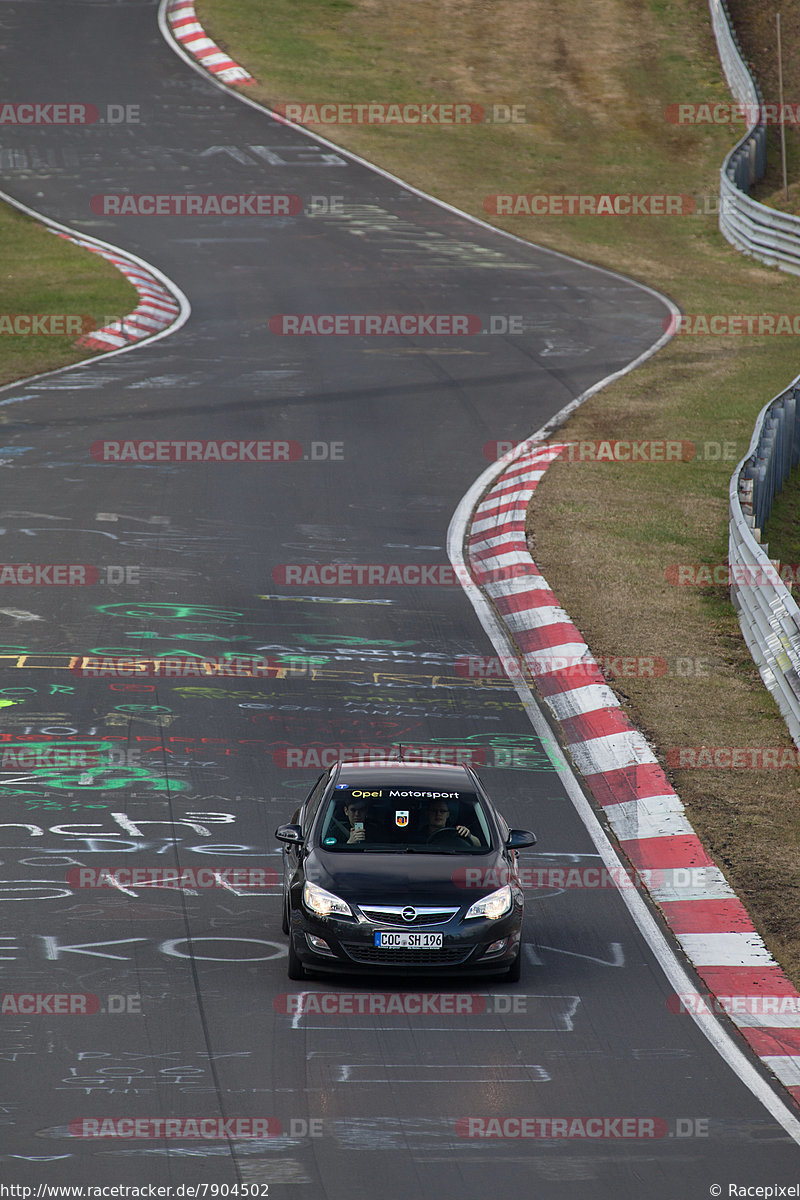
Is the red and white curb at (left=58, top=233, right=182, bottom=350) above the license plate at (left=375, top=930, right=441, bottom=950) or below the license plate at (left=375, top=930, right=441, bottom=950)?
below

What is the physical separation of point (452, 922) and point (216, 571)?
400 inches

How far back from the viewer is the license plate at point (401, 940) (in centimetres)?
1045

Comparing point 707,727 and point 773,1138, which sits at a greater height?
point 773,1138

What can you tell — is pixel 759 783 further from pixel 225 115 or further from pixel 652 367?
pixel 225 115

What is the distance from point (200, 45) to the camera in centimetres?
5494

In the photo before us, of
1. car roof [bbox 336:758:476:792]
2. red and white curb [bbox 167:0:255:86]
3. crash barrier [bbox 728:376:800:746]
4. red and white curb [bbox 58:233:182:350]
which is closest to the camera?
car roof [bbox 336:758:476:792]

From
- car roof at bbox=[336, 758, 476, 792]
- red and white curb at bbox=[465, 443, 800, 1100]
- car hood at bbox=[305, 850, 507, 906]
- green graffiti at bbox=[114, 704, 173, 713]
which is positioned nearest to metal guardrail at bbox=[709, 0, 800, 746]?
red and white curb at bbox=[465, 443, 800, 1100]

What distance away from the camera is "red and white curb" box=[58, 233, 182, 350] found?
31.9 m

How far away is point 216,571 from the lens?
20.0m

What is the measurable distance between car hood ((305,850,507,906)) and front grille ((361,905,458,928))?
0.06m

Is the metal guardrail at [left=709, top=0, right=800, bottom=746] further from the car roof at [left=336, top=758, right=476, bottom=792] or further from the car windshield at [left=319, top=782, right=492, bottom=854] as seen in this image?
the car windshield at [left=319, top=782, right=492, bottom=854]

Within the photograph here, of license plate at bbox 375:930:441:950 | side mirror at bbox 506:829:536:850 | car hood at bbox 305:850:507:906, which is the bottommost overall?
license plate at bbox 375:930:441:950

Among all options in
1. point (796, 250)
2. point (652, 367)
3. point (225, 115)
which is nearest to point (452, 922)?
point (652, 367)

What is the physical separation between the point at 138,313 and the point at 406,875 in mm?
24231
